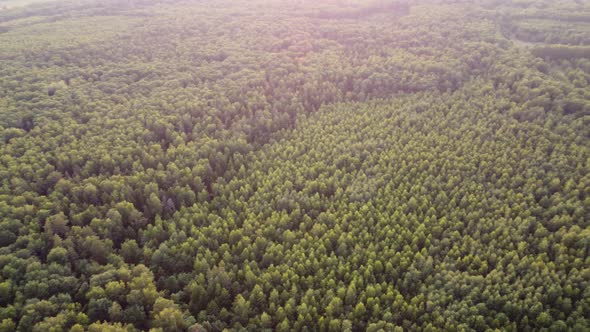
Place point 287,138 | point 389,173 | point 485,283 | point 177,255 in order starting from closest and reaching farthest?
point 485,283
point 177,255
point 389,173
point 287,138

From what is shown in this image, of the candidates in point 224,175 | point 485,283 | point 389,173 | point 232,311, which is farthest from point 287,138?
point 485,283

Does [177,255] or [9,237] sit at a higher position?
[9,237]

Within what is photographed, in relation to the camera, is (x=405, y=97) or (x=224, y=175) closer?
(x=224, y=175)

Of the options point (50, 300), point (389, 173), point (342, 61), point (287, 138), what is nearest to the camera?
point (50, 300)

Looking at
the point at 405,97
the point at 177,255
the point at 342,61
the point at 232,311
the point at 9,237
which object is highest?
the point at 342,61

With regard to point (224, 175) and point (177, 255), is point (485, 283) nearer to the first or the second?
point (177, 255)

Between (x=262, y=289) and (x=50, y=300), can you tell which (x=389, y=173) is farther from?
(x=50, y=300)

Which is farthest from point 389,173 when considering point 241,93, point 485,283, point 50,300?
point 50,300
